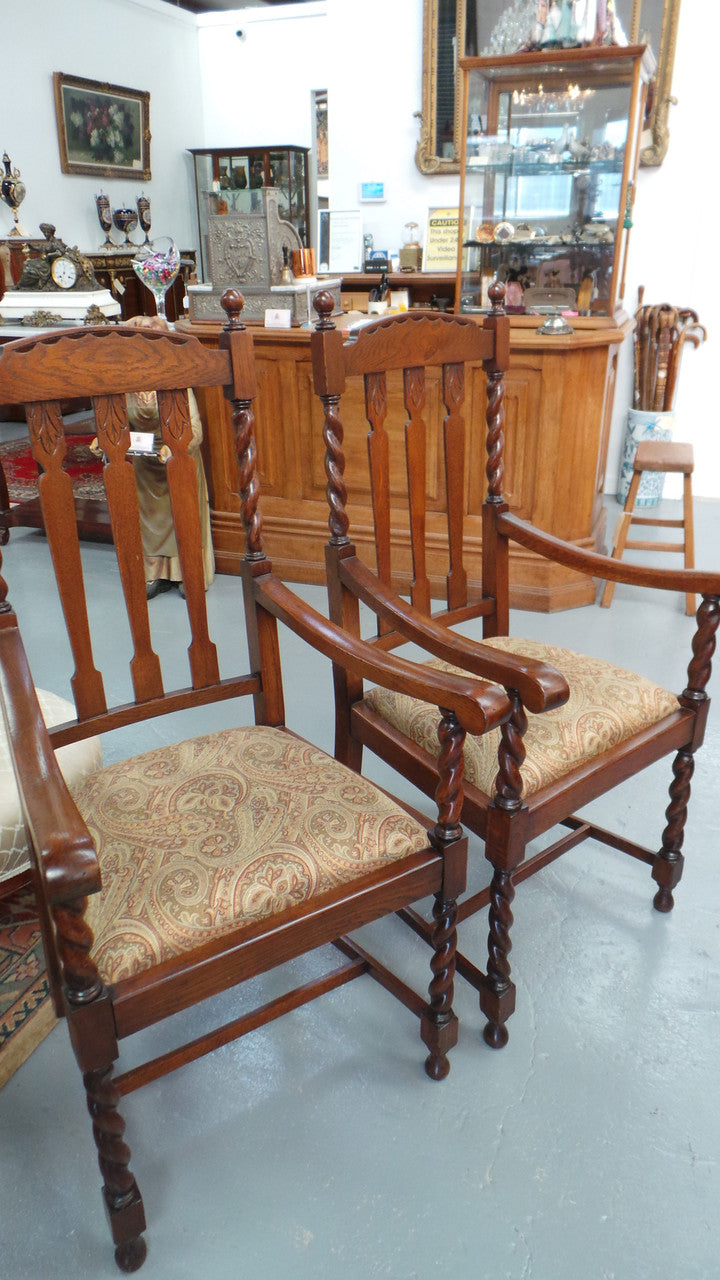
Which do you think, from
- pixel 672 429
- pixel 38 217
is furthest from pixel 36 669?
pixel 38 217

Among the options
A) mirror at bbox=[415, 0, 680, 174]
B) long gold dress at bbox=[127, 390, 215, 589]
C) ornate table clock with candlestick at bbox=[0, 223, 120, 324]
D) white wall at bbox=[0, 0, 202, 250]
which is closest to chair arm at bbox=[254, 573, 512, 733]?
long gold dress at bbox=[127, 390, 215, 589]

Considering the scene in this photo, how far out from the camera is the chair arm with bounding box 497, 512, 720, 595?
1.47m

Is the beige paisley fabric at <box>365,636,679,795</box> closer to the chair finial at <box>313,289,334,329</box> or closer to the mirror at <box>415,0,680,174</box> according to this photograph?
the chair finial at <box>313,289,334,329</box>

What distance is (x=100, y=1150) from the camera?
3.51 ft

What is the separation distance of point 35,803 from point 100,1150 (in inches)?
19.1

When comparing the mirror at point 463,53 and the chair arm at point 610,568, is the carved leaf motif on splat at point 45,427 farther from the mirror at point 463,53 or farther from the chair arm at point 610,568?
the mirror at point 463,53

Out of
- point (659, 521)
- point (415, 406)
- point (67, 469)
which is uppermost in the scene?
point (415, 406)

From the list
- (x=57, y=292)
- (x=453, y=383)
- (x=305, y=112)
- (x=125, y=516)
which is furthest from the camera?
(x=305, y=112)

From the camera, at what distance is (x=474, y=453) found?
327 cm

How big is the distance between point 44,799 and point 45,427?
0.60m

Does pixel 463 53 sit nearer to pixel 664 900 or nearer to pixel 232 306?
pixel 232 306

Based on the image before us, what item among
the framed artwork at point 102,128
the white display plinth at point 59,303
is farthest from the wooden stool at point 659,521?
the framed artwork at point 102,128

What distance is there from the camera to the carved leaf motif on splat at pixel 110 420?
51.3 inches

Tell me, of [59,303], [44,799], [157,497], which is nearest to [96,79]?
[59,303]
